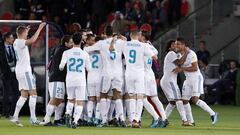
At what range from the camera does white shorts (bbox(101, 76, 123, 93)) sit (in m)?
27.0

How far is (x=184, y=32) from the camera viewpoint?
1729 inches

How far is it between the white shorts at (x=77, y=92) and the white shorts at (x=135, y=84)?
1283mm

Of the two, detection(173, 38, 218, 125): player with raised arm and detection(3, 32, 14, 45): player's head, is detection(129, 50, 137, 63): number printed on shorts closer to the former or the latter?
detection(173, 38, 218, 125): player with raised arm

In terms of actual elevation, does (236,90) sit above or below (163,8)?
below

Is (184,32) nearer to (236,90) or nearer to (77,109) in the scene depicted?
(236,90)

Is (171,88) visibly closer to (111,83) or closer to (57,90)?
(111,83)

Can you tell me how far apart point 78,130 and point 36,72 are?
6919 millimetres

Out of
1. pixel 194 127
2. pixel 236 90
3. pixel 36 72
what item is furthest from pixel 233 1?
pixel 194 127

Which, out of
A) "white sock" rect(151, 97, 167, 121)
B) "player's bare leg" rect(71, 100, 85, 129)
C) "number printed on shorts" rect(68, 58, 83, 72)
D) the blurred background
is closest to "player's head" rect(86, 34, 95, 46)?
"number printed on shorts" rect(68, 58, 83, 72)

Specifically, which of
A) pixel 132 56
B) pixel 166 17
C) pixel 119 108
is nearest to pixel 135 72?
pixel 132 56

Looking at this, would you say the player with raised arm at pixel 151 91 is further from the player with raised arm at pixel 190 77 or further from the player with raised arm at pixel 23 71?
the player with raised arm at pixel 23 71

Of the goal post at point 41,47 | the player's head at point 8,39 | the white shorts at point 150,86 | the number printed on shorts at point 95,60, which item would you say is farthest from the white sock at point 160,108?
the goal post at point 41,47

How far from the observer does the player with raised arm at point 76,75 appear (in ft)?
85.3

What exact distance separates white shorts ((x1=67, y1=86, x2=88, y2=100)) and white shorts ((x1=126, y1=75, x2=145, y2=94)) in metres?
1.28
